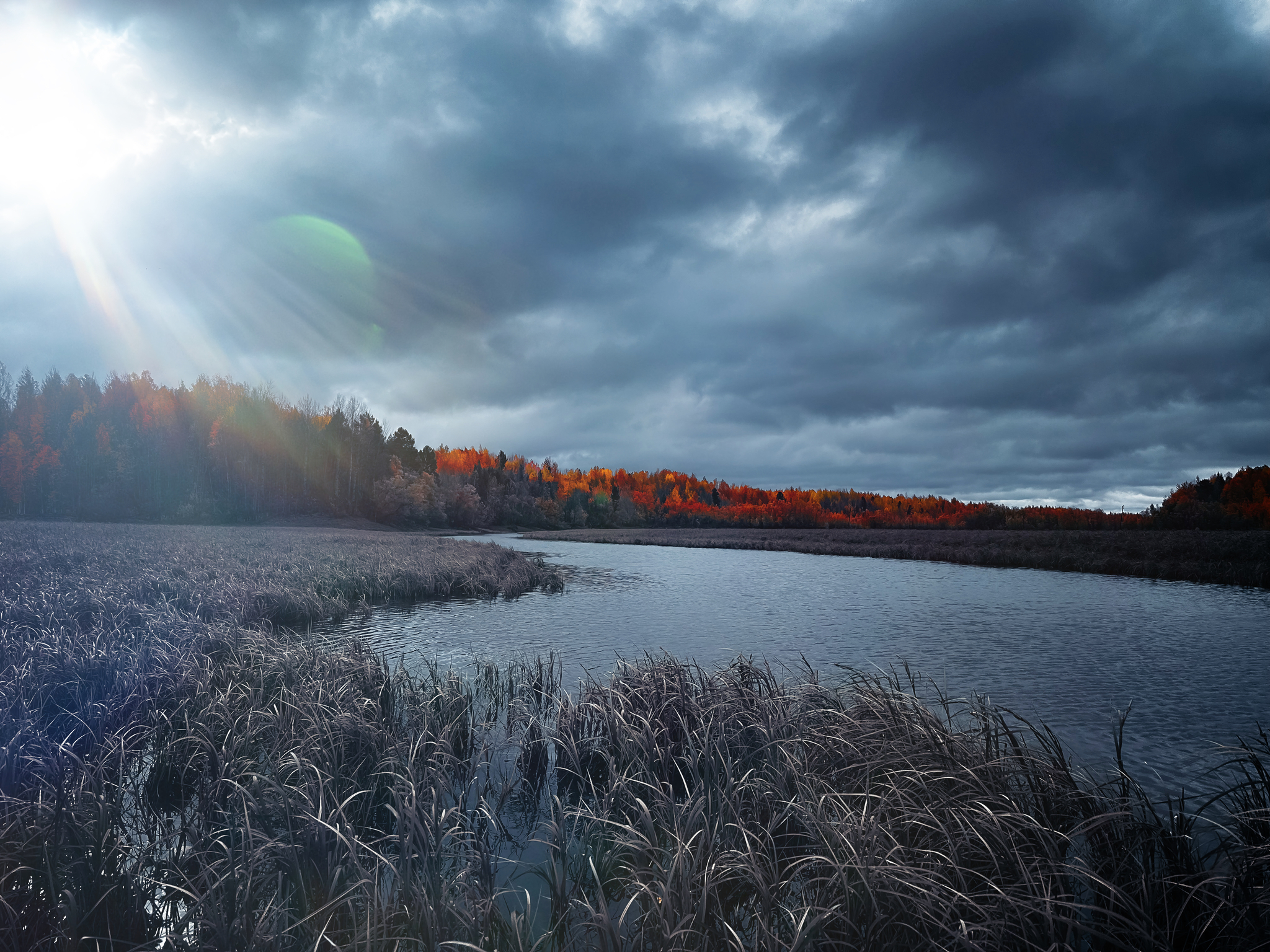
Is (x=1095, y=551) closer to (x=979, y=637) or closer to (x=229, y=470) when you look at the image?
(x=979, y=637)

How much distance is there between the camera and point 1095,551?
44.2m

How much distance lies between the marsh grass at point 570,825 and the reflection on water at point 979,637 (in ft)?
6.43

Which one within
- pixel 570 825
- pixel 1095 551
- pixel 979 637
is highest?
pixel 1095 551

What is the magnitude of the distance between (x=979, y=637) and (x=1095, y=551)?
119 ft

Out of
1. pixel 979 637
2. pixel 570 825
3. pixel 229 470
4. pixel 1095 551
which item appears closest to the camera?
pixel 570 825

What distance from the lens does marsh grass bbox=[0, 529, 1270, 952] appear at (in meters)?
3.71

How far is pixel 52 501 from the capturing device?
255 ft

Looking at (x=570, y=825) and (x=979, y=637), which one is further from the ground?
(x=570, y=825)

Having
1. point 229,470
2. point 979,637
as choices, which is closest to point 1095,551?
point 979,637

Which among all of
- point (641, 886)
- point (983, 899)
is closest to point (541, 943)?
point (641, 886)

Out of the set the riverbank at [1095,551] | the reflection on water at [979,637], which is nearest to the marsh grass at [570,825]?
the reflection on water at [979,637]

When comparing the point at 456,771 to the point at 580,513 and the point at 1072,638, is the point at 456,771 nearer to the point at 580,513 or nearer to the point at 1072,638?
the point at 1072,638

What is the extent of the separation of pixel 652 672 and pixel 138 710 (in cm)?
673

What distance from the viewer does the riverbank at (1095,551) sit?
3497 cm
